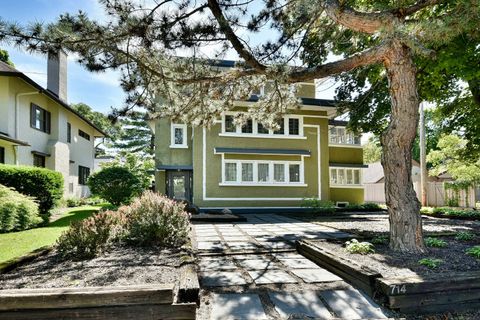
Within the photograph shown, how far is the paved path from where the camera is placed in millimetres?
3324

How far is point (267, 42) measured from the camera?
6.56m

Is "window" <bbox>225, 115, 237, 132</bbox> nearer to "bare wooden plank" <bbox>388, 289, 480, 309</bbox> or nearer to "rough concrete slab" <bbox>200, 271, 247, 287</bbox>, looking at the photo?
"rough concrete slab" <bbox>200, 271, 247, 287</bbox>

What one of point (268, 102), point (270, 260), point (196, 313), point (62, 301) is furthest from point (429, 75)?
point (62, 301)

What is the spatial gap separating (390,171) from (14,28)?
256 inches

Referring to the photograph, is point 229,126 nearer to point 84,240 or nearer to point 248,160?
point 248,160

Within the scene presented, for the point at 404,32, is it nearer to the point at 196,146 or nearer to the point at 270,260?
the point at 270,260

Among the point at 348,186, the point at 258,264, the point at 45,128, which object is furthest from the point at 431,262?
the point at 45,128

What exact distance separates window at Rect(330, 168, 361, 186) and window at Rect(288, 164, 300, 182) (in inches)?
98.2

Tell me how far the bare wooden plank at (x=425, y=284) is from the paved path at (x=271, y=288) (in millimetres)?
271

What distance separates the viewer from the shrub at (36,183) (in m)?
10.4

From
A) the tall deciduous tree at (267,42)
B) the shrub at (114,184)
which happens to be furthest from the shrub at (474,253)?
the shrub at (114,184)

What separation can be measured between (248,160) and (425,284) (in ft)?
40.7

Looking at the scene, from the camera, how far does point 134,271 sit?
4176 mm

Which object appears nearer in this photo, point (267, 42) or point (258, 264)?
point (258, 264)
